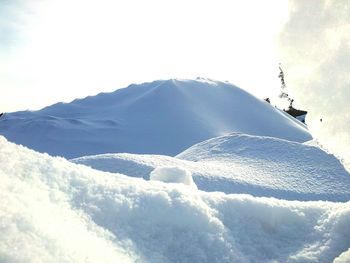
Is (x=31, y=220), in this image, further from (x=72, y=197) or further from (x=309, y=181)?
(x=309, y=181)

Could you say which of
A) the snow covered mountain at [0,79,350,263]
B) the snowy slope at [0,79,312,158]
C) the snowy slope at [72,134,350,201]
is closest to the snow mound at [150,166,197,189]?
the snow covered mountain at [0,79,350,263]

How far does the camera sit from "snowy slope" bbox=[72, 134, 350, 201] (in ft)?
23.3

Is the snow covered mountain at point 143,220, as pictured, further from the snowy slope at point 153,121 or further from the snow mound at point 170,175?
the snowy slope at point 153,121

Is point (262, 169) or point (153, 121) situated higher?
point (153, 121)

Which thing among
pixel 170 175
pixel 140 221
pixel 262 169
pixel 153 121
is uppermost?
pixel 153 121

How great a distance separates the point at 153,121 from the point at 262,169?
9.83 metres

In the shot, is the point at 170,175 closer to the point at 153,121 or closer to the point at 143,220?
the point at 143,220

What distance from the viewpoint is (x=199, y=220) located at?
2.62 m

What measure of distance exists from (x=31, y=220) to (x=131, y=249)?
54cm

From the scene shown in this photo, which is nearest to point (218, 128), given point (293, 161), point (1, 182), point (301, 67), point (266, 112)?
point (266, 112)

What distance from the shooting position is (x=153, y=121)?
17.9 metres

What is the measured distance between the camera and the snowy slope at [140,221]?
6.57 feet

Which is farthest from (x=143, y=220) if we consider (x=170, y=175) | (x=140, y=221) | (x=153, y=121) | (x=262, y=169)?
(x=153, y=121)

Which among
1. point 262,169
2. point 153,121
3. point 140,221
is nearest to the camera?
point 140,221
